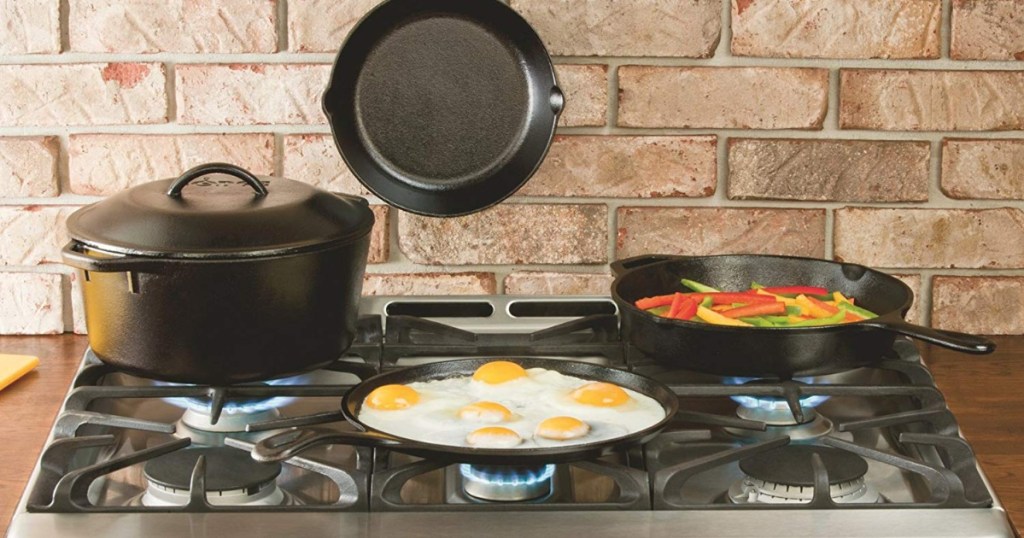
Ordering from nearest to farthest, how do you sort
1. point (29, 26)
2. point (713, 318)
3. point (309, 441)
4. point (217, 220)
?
point (309, 441) → point (217, 220) → point (713, 318) → point (29, 26)

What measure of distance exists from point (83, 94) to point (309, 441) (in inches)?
35.2

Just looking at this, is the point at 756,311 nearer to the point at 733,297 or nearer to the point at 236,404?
the point at 733,297

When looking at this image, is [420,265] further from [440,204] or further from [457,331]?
[457,331]

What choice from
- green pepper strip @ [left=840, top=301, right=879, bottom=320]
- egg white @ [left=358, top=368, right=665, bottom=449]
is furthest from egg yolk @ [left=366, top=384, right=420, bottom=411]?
green pepper strip @ [left=840, top=301, right=879, bottom=320]

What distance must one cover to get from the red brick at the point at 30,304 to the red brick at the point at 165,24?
1.14ft

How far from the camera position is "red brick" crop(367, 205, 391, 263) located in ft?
5.70

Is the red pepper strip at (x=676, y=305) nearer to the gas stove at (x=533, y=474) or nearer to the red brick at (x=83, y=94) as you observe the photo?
the gas stove at (x=533, y=474)

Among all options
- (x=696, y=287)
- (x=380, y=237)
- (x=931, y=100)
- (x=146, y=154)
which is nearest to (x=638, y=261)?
(x=696, y=287)

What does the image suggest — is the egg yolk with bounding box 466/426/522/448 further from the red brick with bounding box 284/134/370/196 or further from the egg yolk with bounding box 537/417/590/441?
the red brick with bounding box 284/134/370/196

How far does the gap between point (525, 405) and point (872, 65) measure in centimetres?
83

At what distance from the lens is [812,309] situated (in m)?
1.44

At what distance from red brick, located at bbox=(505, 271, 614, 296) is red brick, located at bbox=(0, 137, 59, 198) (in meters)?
0.69

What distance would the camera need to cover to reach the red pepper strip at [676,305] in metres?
1.42

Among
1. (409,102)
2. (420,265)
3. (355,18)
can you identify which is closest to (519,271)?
(420,265)
